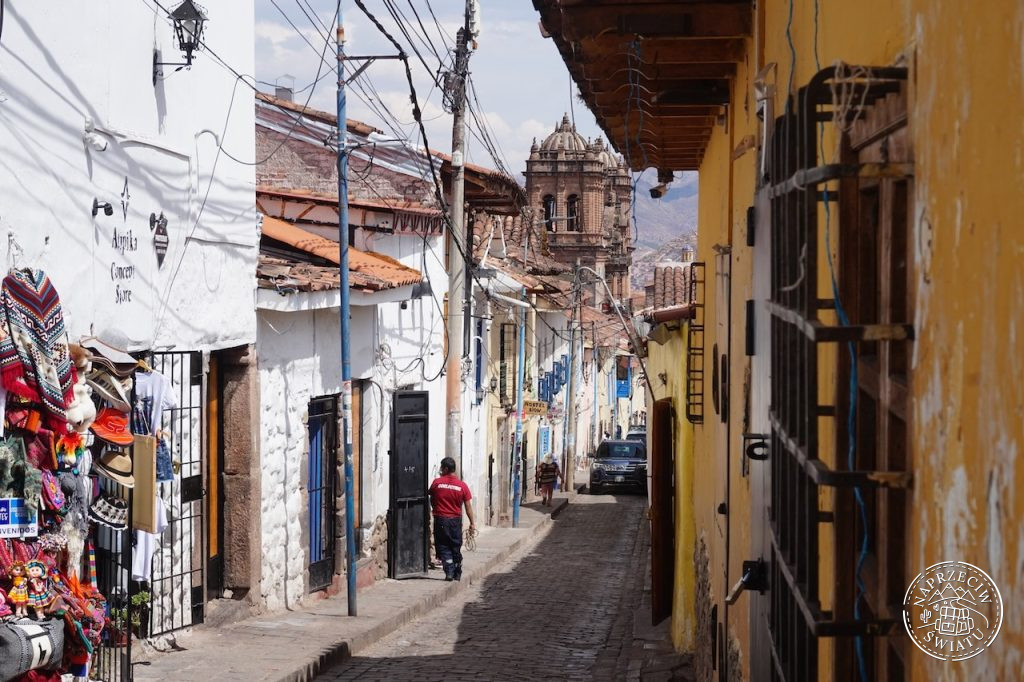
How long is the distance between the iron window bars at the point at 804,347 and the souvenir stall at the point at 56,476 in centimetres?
423

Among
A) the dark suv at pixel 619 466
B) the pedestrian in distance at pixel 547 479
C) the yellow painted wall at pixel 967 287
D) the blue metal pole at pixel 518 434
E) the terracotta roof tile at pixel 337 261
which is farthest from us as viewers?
the dark suv at pixel 619 466

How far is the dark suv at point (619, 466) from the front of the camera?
35531mm

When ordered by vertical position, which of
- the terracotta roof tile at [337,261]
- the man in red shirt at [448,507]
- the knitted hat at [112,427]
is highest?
the terracotta roof tile at [337,261]

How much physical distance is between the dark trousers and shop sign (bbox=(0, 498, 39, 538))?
940 centimetres

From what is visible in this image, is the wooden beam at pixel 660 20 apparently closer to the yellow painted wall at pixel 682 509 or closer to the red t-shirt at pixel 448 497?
the yellow painted wall at pixel 682 509

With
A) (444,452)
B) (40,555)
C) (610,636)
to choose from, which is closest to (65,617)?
(40,555)

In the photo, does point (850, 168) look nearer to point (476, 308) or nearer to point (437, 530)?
point (437, 530)

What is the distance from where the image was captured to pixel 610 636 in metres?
13.9

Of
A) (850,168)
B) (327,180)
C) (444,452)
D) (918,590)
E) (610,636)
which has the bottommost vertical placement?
(610,636)

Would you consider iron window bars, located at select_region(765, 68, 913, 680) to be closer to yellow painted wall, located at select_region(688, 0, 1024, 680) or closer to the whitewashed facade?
yellow painted wall, located at select_region(688, 0, 1024, 680)

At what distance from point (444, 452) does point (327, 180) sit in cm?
456

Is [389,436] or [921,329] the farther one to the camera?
[389,436]

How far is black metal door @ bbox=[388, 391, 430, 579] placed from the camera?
1669cm

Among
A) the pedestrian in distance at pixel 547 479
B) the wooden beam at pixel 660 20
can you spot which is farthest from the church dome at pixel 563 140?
the wooden beam at pixel 660 20
